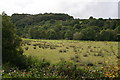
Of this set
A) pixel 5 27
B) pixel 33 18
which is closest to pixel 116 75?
pixel 5 27

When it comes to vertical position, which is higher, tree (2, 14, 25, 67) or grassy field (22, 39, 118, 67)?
tree (2, 14, 25, 67)

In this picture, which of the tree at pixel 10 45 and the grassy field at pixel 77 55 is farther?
the grassy field at pixel 77 55

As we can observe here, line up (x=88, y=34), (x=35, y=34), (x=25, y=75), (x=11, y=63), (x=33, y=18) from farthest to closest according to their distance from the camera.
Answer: (x=33, y=18), (x=35, y=34), (x=88, y=34), (x=11, y=63), (x=25, y=75)

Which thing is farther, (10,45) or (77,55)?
(77,55)

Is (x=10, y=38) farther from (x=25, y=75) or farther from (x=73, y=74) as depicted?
(x=73, y=74)

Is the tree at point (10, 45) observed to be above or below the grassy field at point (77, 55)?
above

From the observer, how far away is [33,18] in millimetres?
105750

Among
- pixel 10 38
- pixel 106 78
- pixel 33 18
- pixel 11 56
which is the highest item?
pixel 33 18

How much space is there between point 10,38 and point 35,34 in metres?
51.2

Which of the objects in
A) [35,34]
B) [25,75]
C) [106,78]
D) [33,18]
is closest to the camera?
[25,75]

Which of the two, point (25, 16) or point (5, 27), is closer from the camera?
point (5, 27)

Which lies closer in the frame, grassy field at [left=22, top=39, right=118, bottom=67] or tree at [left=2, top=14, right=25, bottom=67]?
tree at [left=2, top=14, right=25, bottom=67]

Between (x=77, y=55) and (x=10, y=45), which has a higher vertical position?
(x=10, y=45)

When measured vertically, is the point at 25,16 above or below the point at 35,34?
above
